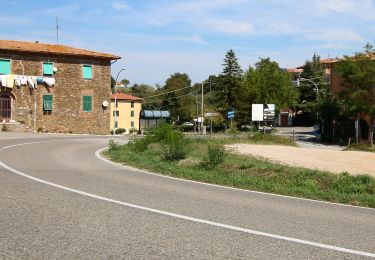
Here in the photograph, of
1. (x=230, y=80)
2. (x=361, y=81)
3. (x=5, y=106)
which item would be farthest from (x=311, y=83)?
(x=5, y=106)

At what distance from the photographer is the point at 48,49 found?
143ft

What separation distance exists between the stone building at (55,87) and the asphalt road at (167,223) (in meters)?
32.8

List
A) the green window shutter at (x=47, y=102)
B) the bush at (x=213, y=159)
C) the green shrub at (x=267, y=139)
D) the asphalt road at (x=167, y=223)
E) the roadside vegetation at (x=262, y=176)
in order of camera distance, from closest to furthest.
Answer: the asphalt road at (x=167, y=223), the roadside vegetation at (x=262, y=176), the bush at (x=213, y=159), the green shrub at (x=267, y=139), the green window shutter at (x=47, y=102)

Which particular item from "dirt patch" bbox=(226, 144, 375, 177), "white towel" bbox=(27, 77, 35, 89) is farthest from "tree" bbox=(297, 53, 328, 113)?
"dirt patch" bbox=(226, 144, 375, 177)

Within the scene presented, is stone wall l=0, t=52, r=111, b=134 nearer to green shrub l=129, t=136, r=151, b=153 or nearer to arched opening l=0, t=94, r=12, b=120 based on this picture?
arched opening l=0, t=94, r=12, b=120

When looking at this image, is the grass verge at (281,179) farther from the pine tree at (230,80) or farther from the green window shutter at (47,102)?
the pine tree at (230,80)

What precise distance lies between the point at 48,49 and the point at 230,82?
3909cm

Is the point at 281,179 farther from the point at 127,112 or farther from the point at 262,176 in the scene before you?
the point at 127,112

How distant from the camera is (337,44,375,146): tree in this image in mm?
42469

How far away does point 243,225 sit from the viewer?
263 inches

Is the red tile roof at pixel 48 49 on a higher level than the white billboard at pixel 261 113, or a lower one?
higher

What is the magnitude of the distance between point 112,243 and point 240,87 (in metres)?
68.6

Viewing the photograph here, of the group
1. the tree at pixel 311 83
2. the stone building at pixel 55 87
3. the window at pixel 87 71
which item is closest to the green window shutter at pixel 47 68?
the stone building at pixel 55 87

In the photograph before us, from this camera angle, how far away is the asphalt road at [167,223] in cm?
526
